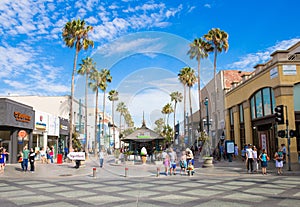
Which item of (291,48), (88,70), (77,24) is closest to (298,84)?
(291,48)

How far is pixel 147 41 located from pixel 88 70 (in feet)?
60.8

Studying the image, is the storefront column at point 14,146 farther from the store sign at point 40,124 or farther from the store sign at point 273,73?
the store sign at point 273,73

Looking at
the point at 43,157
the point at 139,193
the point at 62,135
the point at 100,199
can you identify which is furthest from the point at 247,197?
the point at 62,135

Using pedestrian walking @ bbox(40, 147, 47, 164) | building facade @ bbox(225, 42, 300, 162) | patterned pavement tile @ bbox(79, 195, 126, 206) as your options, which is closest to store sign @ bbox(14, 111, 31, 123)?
pedestrian walking @ bbox(40, 147, 47, 164)

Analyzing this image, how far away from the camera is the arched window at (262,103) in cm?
2401

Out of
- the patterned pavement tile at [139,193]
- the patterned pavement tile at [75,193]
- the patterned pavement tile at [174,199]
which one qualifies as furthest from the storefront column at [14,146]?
the patterned pavement tile at [174,199]

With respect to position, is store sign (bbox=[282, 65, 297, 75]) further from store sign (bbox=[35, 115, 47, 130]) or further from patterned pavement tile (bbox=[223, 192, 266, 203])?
store sign (bbox=[35, 115, 47, 130])

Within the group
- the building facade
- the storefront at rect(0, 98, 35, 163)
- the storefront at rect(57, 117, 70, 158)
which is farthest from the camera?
the storefront at rect(57, 117, 70, 158)

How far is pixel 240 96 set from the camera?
30.9 meters

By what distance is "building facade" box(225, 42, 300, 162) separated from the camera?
2161 centimetres

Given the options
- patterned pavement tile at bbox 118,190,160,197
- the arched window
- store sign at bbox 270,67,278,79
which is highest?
store sign at bbox 270,67,278,79

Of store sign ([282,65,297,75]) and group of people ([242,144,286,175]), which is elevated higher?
store sign ([282,65,297,75])

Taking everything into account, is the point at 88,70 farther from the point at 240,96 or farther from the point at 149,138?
the point at 240,96

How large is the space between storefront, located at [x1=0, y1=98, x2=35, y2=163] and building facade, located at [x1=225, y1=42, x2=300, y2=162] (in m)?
21.3
